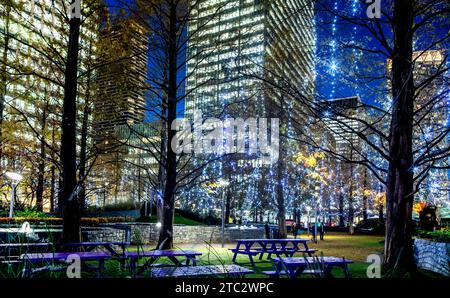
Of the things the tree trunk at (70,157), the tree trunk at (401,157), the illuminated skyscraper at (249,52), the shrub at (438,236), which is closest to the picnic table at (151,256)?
the tree trunk at (70,157)

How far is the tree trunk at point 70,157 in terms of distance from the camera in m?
8.25

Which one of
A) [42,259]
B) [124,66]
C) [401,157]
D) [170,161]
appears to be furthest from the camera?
[124,66]

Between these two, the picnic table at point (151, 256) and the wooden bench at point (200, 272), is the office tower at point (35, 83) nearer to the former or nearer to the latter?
the picnic table at point (151, 256)

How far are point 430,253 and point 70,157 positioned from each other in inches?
401

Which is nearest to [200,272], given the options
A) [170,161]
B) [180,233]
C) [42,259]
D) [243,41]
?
[42,259]

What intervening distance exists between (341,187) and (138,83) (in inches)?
1300

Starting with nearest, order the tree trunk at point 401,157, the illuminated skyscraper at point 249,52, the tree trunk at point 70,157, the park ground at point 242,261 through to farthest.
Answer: the park ground at point 242,261 < the tree trunk at point 401,157 < the illuminated skyscraper at point 249,52 < the tree trunk at point 70,157

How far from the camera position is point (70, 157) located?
27.1 feet

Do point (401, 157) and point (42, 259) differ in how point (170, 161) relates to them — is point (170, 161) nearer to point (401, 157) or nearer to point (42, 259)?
point (401, 157)

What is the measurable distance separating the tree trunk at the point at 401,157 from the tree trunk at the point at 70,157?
265 inches

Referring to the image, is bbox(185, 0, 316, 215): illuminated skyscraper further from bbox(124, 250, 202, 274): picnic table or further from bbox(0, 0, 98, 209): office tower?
bbox(0, 0, 98, 209): office tower
